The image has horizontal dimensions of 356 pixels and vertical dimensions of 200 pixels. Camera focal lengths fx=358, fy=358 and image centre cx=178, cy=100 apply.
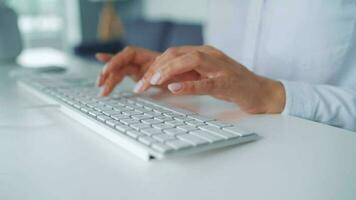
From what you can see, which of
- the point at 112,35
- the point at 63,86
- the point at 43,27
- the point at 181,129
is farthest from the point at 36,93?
the point at 43,27

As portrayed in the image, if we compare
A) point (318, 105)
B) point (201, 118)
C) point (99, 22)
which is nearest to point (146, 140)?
point (201, 118)

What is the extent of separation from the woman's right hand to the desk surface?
0.19m

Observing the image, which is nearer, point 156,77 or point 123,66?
point 156,77

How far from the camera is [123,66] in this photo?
80cm

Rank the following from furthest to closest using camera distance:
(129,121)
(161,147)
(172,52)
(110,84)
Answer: (110,84), (172,52), (129,121), (161,147)

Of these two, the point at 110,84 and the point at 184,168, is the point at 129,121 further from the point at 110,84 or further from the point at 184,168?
the point at 110,84

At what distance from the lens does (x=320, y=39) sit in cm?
77

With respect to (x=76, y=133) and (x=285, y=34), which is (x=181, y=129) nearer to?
(x=76, y=133)

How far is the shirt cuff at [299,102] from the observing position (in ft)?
2.02

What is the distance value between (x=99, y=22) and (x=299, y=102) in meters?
3.94

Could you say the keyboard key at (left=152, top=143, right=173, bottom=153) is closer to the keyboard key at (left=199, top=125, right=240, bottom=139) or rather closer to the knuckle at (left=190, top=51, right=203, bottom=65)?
the keyboard key at (left=199, top=125, right=240, bottom=139)

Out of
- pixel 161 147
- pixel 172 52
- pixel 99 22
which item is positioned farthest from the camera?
pixel 99 22

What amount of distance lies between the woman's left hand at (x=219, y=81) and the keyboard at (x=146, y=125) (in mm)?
45

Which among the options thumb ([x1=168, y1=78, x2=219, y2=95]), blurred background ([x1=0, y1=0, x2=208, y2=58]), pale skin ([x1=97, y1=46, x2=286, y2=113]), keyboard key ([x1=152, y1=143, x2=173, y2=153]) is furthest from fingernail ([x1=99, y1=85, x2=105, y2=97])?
blurred background ([x1=0, y1=0, x2=208, y2=58])
